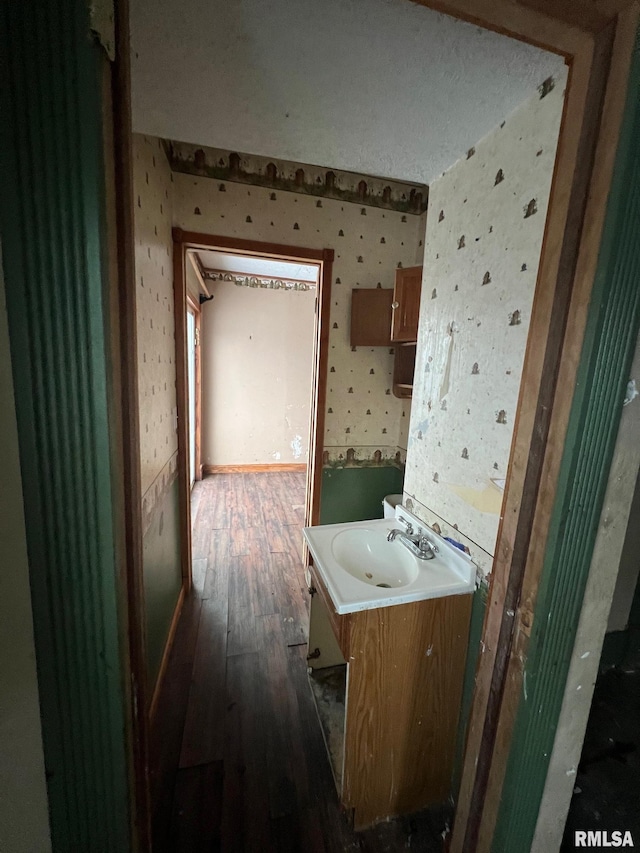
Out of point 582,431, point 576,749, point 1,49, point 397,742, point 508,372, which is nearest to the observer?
point 1,49

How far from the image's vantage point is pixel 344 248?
6.56ft

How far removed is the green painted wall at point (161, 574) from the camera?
1300mm

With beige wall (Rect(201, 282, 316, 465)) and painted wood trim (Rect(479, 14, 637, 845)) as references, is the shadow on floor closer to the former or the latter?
painted wood trim (Rect(479, 14, 637, 845))

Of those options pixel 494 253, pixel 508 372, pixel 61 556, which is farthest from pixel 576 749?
pixel 494 253

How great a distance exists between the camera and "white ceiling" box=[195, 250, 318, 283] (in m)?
3.15

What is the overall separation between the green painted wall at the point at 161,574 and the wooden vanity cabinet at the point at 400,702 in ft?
2.40

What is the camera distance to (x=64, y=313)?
1.34 ft

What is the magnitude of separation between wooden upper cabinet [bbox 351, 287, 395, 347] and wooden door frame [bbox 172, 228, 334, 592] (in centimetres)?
19

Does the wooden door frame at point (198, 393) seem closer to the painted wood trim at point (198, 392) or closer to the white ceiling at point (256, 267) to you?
the painted wood trim at point (198, 392)

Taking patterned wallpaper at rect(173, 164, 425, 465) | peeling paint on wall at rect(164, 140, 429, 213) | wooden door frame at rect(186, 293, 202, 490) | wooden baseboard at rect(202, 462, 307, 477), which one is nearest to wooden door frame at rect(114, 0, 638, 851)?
patterned wallpaper at rect(173, 164, 425, 465)

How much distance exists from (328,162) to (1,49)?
3.32 feet

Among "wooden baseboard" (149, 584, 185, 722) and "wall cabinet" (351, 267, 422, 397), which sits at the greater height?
"wall cabinet" (351, 267, 422, 397)

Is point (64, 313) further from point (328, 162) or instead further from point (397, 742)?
point (397, 742)

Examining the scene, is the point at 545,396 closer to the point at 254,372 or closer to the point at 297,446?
the point at 254,372
